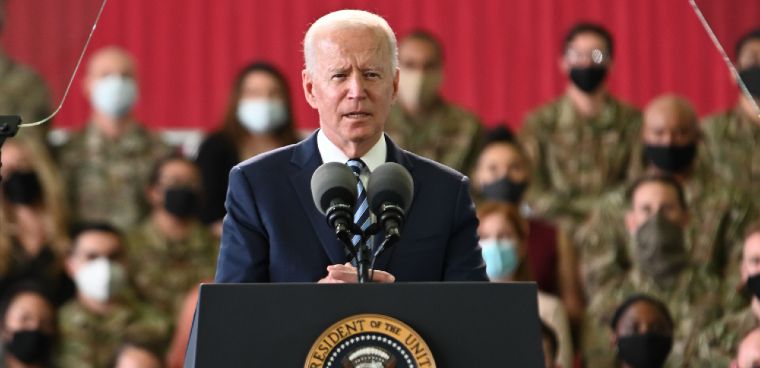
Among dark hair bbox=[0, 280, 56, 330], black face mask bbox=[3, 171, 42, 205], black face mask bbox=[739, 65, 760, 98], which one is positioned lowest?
dark hair bbox=[0, 280, 56, 330]

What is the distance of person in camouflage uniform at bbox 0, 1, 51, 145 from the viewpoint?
2.29 metres

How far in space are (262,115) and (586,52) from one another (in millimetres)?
1391

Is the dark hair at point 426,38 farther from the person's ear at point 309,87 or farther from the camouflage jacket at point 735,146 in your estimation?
the person's ear at point 309,87

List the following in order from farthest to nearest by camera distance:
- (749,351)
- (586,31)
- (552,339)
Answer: (586,31), (552,339), (749,351)

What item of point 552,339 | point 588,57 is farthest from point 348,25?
point 588,57

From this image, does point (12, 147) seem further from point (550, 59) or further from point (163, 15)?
point (550, 59)

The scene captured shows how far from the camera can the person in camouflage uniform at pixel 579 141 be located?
5.67 metres

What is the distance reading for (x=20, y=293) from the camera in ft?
17.9

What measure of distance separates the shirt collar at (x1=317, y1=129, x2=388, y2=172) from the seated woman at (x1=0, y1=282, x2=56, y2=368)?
3.21 metres

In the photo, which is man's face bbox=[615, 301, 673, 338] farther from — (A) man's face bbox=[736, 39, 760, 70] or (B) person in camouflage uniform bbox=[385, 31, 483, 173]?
(A) man's face bbox=[736, 39, 760, 70]

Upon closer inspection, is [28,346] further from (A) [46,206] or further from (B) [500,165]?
(B) [500,165]

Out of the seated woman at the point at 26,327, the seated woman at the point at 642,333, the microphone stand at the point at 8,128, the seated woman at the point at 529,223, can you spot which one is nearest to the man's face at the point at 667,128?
the seated woman at the point at 529,223

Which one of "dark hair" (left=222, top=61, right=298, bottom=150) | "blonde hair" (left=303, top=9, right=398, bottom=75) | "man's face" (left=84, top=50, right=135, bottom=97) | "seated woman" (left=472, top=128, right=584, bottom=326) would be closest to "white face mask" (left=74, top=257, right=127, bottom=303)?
"dark hair" (left=222, top=61, right=298, bottom=150)

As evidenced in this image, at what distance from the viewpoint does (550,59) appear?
Answer: 7.16 m
